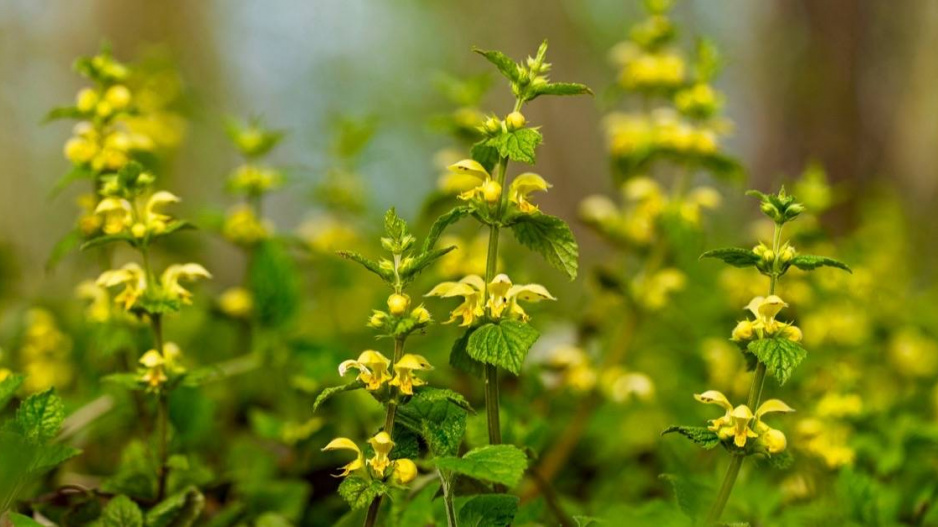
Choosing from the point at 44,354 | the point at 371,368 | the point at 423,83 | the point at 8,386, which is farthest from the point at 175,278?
the point at 423,83

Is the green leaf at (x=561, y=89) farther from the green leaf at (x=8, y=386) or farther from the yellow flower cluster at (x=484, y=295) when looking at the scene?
the green leaf at (x=8, y=386)

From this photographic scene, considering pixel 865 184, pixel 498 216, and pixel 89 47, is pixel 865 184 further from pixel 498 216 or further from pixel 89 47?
pixel 89 47

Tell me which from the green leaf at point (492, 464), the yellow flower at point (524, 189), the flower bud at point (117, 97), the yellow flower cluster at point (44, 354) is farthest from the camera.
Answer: the yellow flower cluster at point (44, 354)

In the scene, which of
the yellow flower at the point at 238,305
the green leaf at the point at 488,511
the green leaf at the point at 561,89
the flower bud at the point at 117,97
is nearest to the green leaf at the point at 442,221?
the green leaf at the point at 561,89

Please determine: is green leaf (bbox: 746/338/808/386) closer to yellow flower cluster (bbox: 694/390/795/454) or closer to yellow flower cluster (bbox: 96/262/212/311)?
yellow flower cluster (bbox: 694/390/795/454)

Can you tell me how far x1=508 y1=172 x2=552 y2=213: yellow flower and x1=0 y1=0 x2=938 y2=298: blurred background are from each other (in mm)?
520

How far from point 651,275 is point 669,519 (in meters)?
0.64

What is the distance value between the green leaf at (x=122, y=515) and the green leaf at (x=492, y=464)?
38cm

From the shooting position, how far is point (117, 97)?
110 centimetres

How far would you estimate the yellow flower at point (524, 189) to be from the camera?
2.81ft

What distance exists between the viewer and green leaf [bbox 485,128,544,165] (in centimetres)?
79

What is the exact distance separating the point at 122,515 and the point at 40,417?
0.48 ft

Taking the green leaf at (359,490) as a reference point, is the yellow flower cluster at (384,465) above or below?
above

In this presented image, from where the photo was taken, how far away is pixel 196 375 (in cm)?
97
